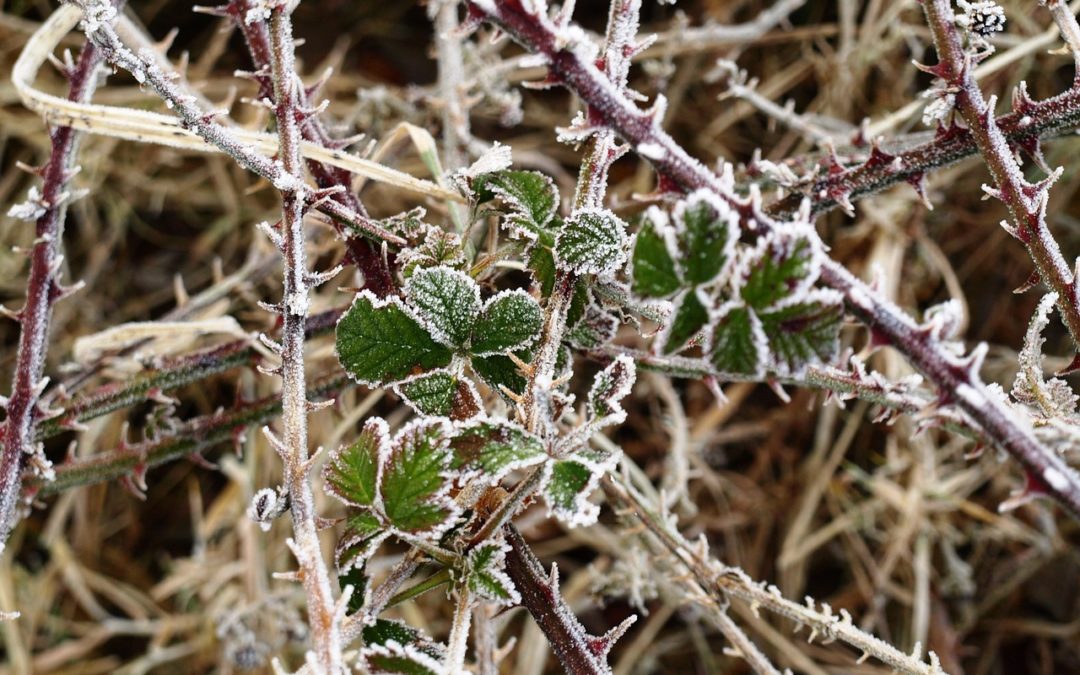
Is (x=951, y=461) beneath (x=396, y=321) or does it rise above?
beneath

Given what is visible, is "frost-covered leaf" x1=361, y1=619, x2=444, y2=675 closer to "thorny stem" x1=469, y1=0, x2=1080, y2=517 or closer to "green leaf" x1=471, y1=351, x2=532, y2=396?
"green leaf" x1=471, y1=351, x2=532, y2=396

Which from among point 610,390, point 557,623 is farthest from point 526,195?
point 557,623

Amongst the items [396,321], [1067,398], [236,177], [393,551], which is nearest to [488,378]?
[396,321]

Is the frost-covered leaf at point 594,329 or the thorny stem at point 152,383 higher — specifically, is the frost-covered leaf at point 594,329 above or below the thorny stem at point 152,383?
above

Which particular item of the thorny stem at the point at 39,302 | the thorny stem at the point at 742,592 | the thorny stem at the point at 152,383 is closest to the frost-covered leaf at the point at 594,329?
the thorny stem at the point at 742,592

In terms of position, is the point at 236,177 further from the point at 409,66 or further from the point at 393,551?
the point at 393,551

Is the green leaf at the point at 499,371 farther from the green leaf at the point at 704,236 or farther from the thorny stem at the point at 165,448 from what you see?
the thorny stem at the point at 165,448
